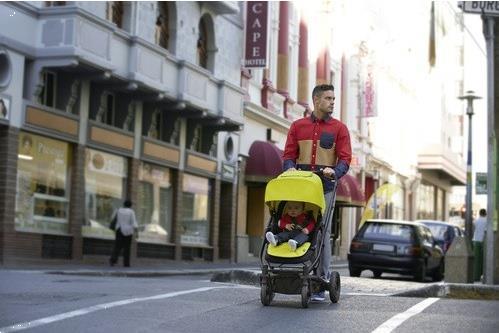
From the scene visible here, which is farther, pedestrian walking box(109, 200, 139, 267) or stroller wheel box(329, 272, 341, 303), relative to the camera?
pedestrian walking box(109, 200, 139, 267)

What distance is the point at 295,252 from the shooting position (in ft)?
30.1

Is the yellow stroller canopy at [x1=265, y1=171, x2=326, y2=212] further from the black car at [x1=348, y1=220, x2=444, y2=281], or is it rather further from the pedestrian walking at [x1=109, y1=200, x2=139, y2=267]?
the pedestrian walking at [x1=109, y1=200, x2=139, y2=267]

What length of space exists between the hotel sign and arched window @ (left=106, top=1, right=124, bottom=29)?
8.60m

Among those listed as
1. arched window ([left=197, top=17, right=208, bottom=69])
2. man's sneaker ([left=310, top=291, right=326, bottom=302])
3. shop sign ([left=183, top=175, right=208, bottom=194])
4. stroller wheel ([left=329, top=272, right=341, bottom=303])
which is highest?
arched window ([left=197, top=17, right=208, bottom=69])

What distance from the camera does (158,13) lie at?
2948 cm

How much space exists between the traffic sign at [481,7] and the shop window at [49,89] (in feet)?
39.4

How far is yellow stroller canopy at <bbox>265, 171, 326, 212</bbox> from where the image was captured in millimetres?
9062

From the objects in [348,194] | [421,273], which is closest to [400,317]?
[421,273]

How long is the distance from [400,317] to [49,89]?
16.7 metres

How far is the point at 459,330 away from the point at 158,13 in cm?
2269

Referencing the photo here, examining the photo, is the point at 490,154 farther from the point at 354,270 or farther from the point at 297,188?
the point at 354,270

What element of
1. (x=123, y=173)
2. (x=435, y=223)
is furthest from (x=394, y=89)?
(x=123, y=173)

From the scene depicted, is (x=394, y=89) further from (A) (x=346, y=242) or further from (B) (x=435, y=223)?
(B) (x=435, y=223)

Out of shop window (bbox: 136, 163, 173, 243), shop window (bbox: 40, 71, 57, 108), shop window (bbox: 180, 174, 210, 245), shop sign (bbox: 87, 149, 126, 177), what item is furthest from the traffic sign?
shop window (bbox: 180, 174, 210, 245)
